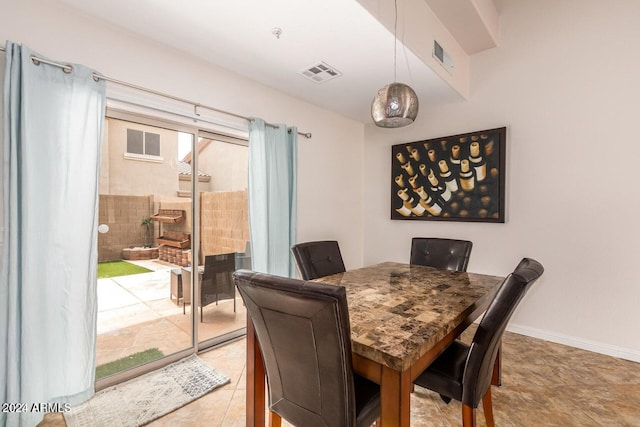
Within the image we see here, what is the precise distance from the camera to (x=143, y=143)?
221cm

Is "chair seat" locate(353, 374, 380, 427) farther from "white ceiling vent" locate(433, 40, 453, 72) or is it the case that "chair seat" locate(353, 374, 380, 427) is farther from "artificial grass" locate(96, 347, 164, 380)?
"white ceiling vent" locate(433, 40, 453, 72)

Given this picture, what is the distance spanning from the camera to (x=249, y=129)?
2.66 meters

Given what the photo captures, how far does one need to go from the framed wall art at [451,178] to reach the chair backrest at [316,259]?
1451 millimetres

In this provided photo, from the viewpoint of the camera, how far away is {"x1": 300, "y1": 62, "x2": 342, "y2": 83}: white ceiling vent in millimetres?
2463

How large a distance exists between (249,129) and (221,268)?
1.32 meters

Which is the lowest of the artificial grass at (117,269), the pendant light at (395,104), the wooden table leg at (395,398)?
the wooden table leg at (395,398)

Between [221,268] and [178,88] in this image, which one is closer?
[178,88]

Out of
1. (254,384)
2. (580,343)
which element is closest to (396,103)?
(254,384)

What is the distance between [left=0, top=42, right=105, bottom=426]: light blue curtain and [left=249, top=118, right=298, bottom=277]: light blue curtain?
1.16 metres

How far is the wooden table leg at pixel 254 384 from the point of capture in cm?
139

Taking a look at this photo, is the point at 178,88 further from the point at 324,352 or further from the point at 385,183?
the point at 385,183

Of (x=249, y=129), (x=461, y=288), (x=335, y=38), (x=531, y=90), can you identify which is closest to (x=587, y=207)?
(x=531, y=90)

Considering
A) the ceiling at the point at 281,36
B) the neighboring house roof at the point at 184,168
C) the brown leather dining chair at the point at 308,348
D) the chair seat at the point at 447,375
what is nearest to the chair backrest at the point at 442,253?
the chair seat at the point at 447,375

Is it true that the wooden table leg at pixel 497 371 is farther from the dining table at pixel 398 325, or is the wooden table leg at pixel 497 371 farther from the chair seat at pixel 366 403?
the chair seat at pixel 366 403
